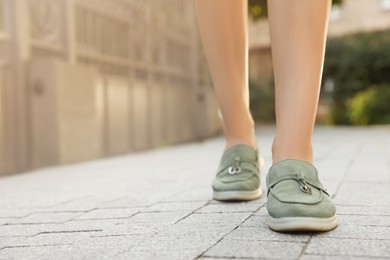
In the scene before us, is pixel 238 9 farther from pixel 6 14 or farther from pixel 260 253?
pixel 6 14

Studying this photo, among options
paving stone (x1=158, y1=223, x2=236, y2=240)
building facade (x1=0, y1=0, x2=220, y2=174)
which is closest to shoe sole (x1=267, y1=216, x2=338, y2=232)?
paving stone (x1=158, y1=223, x2=236, y2=240)

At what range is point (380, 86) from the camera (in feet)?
30.6

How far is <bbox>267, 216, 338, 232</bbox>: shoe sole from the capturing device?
42.7 inches

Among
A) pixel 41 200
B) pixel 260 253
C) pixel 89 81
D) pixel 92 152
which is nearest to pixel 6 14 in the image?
pixel 89 81

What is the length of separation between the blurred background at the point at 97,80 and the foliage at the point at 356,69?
2.87 meters

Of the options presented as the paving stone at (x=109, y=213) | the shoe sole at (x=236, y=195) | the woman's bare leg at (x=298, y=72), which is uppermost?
the woman's bare leg at (x=298, y=72)

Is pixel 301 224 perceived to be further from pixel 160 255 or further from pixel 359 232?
pixel 160 255

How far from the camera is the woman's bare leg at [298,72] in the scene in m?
1.22

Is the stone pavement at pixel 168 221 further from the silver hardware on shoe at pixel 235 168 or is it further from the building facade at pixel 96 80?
the building facade at pixel 96 80

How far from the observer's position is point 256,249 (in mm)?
983

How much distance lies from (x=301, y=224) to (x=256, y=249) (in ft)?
0.47

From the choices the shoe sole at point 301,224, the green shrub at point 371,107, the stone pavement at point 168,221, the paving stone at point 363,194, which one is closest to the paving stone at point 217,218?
the stone pavement at point 168,221

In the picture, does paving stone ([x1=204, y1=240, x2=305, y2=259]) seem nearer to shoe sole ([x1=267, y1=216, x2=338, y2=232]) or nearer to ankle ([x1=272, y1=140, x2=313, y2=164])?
shoe sole ([x1=267, y1=216, x2=338, y2=232])

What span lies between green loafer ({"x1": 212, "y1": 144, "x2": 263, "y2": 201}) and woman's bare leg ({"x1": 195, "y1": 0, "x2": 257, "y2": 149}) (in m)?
0.04
